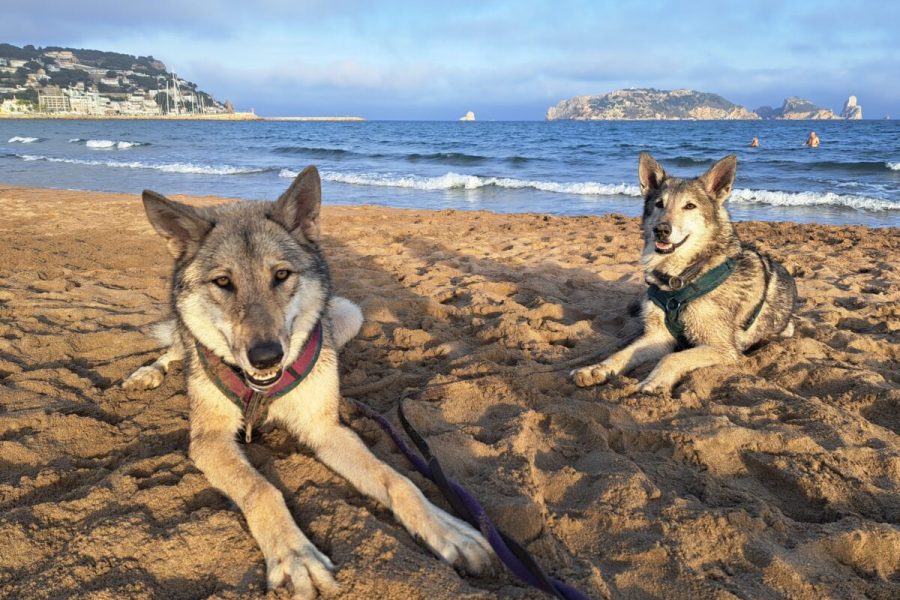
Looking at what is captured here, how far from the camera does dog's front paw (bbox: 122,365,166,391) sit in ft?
12.6

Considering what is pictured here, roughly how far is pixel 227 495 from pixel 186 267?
1356 mm

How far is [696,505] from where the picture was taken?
2.57 metres

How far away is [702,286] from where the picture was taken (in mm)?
4484

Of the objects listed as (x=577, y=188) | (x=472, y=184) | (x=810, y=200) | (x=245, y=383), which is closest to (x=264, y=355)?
(x=245, y=383)

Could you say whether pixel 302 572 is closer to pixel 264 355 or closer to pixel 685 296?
pixel 264 355

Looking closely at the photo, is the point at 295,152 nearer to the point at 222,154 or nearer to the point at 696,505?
the point at 222,154

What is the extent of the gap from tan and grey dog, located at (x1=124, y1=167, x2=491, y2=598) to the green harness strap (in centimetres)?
300

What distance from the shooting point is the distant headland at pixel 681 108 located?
123 metres

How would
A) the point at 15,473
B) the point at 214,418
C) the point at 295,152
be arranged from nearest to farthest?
the point at 15,473, the point at 214,418, the point at 295,152

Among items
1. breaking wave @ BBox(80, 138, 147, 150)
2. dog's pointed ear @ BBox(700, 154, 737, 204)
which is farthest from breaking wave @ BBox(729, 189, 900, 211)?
breaking wave @ BBox(80, 138, 147, 150)

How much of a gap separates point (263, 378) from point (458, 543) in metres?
1.26

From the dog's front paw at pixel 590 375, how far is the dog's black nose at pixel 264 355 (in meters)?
2.38

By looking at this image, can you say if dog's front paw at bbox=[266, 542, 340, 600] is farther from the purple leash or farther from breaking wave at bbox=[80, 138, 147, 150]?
breaking wave at bbox=[80, 138, 147, 150]

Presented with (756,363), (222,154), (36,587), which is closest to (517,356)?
(756,363)
